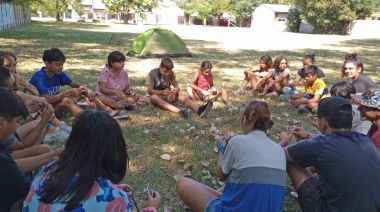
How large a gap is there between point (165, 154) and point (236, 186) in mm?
2058

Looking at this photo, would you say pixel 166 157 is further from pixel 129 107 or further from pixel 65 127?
pixel 129 107

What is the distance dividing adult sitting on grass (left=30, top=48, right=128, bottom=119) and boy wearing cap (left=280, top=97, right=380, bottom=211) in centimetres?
359

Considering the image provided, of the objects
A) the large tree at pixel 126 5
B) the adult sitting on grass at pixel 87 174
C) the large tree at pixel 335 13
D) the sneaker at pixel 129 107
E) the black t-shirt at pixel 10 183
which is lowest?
the sneaker at pixel 129 107

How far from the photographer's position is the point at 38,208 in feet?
5.84

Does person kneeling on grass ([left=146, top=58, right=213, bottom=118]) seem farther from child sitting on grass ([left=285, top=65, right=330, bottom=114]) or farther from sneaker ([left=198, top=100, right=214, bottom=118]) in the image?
child sitting on grass ([left=285, top=65, right=330, bottom=114])

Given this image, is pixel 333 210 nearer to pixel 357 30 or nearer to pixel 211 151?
pixel 211 151

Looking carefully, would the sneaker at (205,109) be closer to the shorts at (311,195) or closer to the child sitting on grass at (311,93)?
A: the child sitting on grass at (311,93)

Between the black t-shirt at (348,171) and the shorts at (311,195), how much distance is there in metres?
0.08

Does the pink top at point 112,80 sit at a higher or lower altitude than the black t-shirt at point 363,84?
lower

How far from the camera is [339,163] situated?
2.56 m

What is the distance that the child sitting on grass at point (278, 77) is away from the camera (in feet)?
26.0

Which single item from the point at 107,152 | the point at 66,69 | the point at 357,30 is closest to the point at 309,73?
the point at 107,152

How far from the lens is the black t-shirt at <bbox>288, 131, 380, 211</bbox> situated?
2494 millimetres

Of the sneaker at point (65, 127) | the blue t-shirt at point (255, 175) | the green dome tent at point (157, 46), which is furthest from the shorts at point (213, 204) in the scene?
the green dome tent at point (157, 46)
